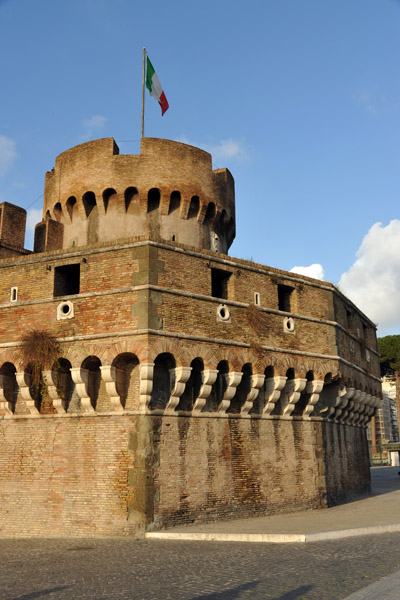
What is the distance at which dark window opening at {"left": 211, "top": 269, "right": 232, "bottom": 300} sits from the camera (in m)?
18.0

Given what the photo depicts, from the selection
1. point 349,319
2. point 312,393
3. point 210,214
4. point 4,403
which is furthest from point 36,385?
point 349,319

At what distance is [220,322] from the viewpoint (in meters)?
17.1

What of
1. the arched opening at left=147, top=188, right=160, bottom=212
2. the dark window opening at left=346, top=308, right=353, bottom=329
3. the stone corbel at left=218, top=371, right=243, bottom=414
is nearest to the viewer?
the stone corbel at left=218, top=371, right=243, bottom=414

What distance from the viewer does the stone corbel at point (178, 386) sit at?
51.2 feet

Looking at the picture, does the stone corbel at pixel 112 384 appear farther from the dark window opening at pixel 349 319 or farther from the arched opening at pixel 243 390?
the dark window opening at pixel 349 319

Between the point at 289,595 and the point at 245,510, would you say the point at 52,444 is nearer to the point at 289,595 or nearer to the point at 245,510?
the point at 245,510

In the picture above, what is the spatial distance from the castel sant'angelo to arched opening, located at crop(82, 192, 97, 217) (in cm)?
5

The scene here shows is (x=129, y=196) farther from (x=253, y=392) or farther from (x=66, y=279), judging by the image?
(x=253, y=392)

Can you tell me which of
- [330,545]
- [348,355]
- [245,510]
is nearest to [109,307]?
[245,510]

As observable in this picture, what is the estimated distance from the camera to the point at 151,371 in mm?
14984

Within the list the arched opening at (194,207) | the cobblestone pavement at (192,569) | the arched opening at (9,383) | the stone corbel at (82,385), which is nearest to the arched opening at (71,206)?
the arched opening at (194,207)

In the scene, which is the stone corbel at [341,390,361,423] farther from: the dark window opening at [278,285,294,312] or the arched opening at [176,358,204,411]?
the arched opening at [176,358,204,411]

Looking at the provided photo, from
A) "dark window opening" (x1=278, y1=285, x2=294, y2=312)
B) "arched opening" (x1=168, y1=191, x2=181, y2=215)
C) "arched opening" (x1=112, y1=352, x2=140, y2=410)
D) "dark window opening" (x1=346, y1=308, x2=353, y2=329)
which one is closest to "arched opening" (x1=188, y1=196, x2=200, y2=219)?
"arched opening" (x1=168, y1=191, x2=181, y2=215)

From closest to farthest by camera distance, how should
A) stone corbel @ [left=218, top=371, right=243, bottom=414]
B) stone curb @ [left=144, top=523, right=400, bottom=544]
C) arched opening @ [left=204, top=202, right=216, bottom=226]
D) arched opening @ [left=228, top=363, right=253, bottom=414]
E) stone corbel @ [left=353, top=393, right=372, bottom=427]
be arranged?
stone curb @ [left=144, top=523, right=400, bottom=544], stone corbel @ [left=218, top=371, right=243, bottom=414], arched opening @ [left=228, top=363, right=253, bottom=414], arched opening @ [left=204, top=202, right=216, bottom=226], stone corbel @ [left=353, top=393, right=372, bottom=427]
